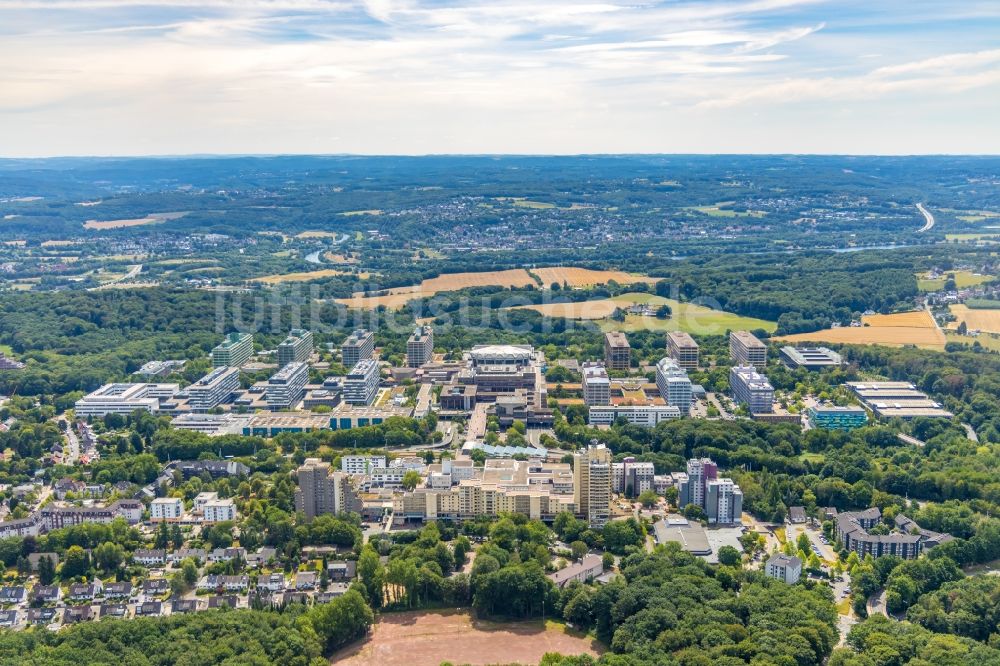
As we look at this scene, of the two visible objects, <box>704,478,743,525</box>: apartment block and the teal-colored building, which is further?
the teal-colored building

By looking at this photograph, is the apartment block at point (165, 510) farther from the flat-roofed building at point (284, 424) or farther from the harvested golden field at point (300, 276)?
the harvested golden field at point (300, 276)

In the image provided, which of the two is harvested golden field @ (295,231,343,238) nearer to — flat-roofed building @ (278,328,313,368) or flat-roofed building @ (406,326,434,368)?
flat-roofed building @ (278,328,313,368)

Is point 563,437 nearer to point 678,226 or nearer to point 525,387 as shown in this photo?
point 525,387

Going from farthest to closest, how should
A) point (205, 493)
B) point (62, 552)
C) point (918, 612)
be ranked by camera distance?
point (205, 493) < point (62, 552) < point (918, 612)

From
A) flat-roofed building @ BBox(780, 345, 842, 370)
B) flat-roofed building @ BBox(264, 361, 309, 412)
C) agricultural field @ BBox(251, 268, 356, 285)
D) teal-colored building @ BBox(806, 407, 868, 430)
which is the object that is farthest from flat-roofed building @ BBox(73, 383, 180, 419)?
agricultural field @ BBox(251, 268, 356, 285)

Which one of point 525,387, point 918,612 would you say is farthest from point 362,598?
point 525,387
